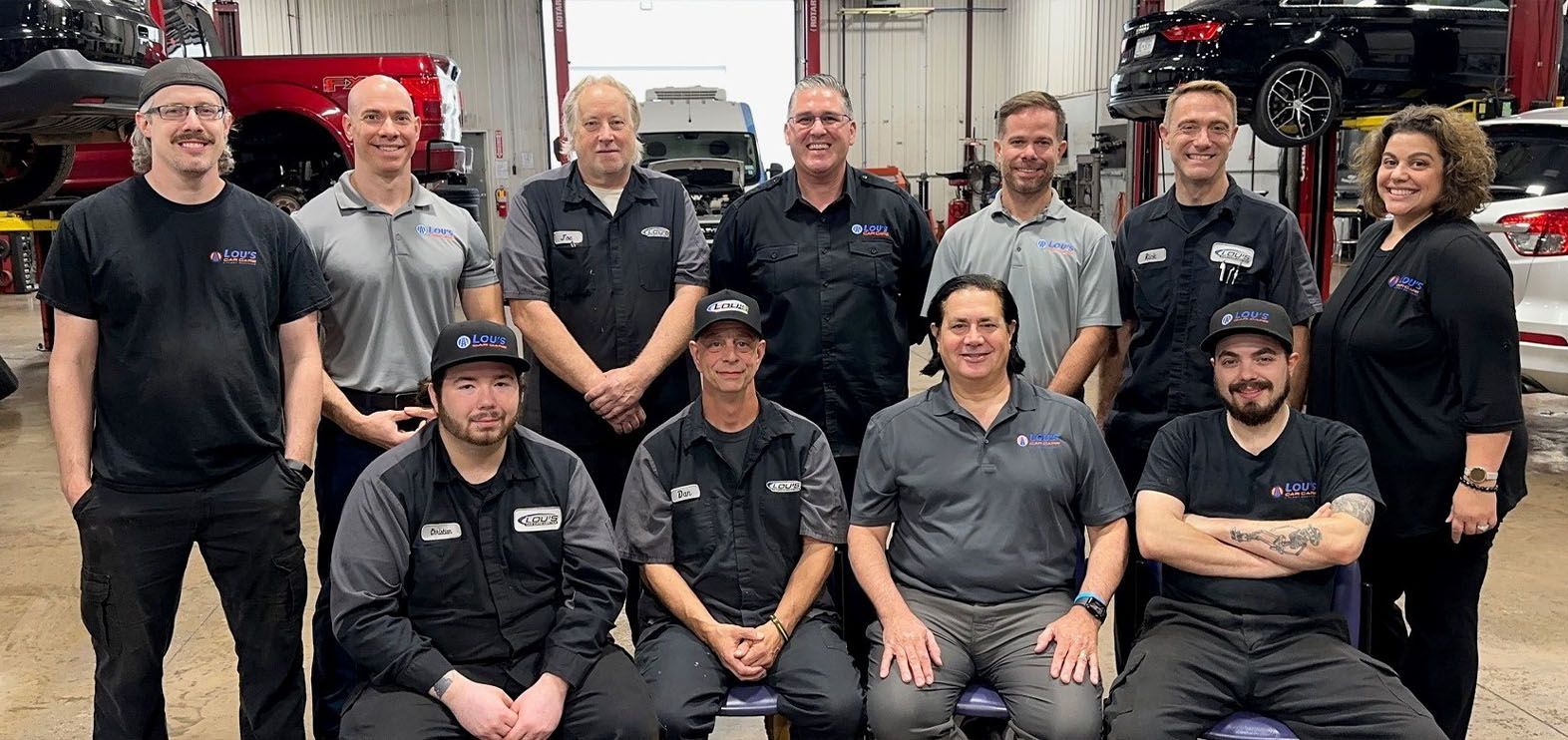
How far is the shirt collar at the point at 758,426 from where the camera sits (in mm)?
2639

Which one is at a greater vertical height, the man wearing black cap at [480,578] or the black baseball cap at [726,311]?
the black baseball cap at [726,311]

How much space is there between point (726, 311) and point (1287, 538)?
4.18 feet

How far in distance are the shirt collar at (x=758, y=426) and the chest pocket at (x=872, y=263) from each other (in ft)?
1.73

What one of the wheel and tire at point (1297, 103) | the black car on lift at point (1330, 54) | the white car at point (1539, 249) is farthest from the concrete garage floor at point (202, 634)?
the black car on lift at point (1330, 54)

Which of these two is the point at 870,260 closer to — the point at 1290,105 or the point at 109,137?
the point at 109,137

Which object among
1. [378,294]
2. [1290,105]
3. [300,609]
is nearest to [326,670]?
[300,609]

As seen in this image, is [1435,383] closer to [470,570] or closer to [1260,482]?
[1260,482]

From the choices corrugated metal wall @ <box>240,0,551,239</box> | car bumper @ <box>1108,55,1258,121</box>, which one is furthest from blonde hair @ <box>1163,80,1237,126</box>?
corrugated metal wall @ <box>240,0,551,239</box>

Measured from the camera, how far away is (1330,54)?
7.12 meters

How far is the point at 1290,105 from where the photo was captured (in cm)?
722

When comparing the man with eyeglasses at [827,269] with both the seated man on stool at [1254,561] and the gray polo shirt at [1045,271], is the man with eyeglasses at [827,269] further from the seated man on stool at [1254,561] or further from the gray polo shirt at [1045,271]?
the seated man on stool at [1254,561]

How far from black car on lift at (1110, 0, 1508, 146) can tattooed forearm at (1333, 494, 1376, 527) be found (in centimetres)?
531

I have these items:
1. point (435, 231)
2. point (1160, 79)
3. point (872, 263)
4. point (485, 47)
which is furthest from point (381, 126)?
point (485, 47)

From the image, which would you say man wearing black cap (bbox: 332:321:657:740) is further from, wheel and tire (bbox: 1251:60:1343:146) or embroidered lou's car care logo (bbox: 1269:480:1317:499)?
wheel and tire (bbox: 1251:60:1343:146)
